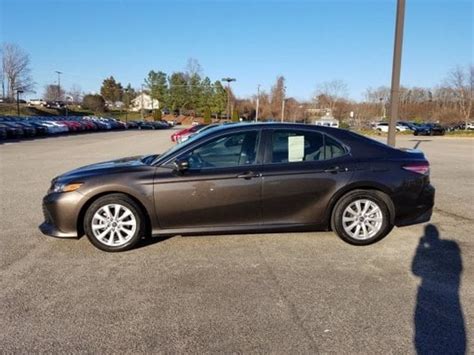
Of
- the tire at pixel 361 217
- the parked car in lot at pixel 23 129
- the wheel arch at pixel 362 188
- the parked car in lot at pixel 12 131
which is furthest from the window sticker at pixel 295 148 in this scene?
the parked car in lot at pixel 23 129

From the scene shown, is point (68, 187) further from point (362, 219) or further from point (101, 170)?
point (362, 219)

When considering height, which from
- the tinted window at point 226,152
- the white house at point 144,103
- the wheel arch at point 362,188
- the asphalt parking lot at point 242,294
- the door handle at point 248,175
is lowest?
the asphalt parking lot at point 242,294

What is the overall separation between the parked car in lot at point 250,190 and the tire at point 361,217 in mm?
13

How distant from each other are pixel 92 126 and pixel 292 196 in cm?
5189

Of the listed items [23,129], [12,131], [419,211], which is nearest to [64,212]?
[419,211]

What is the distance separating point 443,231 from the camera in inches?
228

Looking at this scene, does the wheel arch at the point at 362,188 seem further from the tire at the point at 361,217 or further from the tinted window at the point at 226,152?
the tinted window at the point at 226,152

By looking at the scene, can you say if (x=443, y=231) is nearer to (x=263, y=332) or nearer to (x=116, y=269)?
(x=263, y=332)

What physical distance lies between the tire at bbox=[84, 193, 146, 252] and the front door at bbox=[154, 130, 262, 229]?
1.02 ft

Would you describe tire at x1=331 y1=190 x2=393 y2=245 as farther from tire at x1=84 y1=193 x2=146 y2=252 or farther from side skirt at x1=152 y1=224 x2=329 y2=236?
tire at x1=84 y1=193 x2=146 y2=252

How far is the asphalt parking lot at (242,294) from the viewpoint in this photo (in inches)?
118

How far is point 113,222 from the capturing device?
4.82m

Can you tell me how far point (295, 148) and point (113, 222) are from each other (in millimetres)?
2475

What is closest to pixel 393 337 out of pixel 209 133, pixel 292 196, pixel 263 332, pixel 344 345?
pixel 344 345
